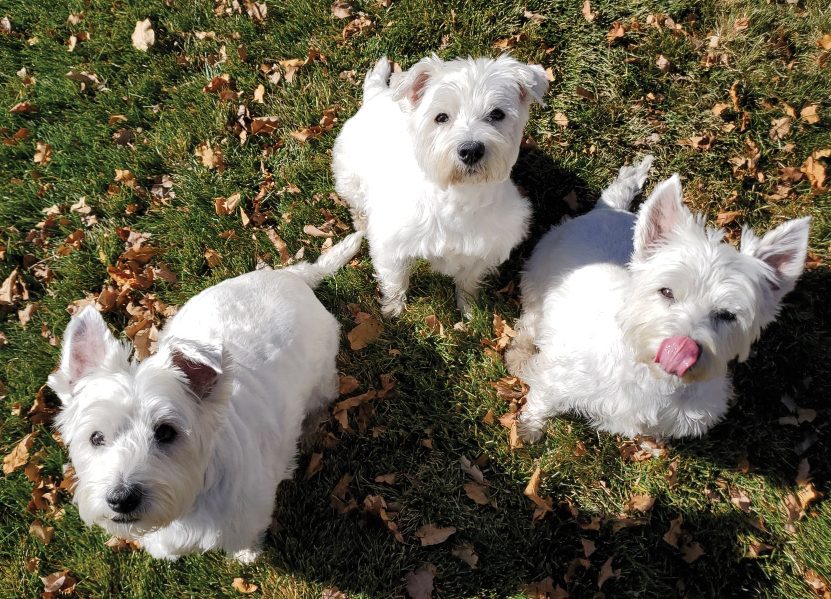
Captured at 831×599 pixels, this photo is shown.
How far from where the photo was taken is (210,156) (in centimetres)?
602

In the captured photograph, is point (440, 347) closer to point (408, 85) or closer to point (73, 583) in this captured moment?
point (408, 85)

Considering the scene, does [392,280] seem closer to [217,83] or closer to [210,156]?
[210,156]

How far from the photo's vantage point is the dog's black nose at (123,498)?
2.66 meters

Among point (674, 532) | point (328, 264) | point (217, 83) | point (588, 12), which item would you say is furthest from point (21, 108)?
point (674, 532)

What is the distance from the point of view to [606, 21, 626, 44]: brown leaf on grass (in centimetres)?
621

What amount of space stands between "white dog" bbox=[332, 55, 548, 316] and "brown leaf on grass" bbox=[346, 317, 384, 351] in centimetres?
17

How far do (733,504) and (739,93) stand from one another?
4191mm

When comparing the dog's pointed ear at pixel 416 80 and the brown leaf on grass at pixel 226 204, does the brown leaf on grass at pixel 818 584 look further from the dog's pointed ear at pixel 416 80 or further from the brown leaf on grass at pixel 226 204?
the brown leaf on grass at pixel 226 204

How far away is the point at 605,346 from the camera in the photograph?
12.6 ft

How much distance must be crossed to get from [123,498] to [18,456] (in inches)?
109

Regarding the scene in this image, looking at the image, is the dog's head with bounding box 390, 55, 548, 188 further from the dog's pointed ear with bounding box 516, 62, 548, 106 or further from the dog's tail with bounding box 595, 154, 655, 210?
the dog's tail with bounding box 595, 154, 655, 210

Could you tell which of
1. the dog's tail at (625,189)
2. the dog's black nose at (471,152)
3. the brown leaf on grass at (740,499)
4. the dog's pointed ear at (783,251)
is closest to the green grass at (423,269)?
the brown leaf on grass at (740,499)

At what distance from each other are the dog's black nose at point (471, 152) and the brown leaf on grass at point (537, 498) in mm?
2651

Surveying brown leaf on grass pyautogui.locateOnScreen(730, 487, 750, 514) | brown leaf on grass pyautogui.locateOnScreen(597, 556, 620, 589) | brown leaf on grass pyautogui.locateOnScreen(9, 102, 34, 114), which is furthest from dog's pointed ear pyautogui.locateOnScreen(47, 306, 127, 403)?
brown leaf on grass pyautogui.locateOnScreen(9, 102, 34, 114)
